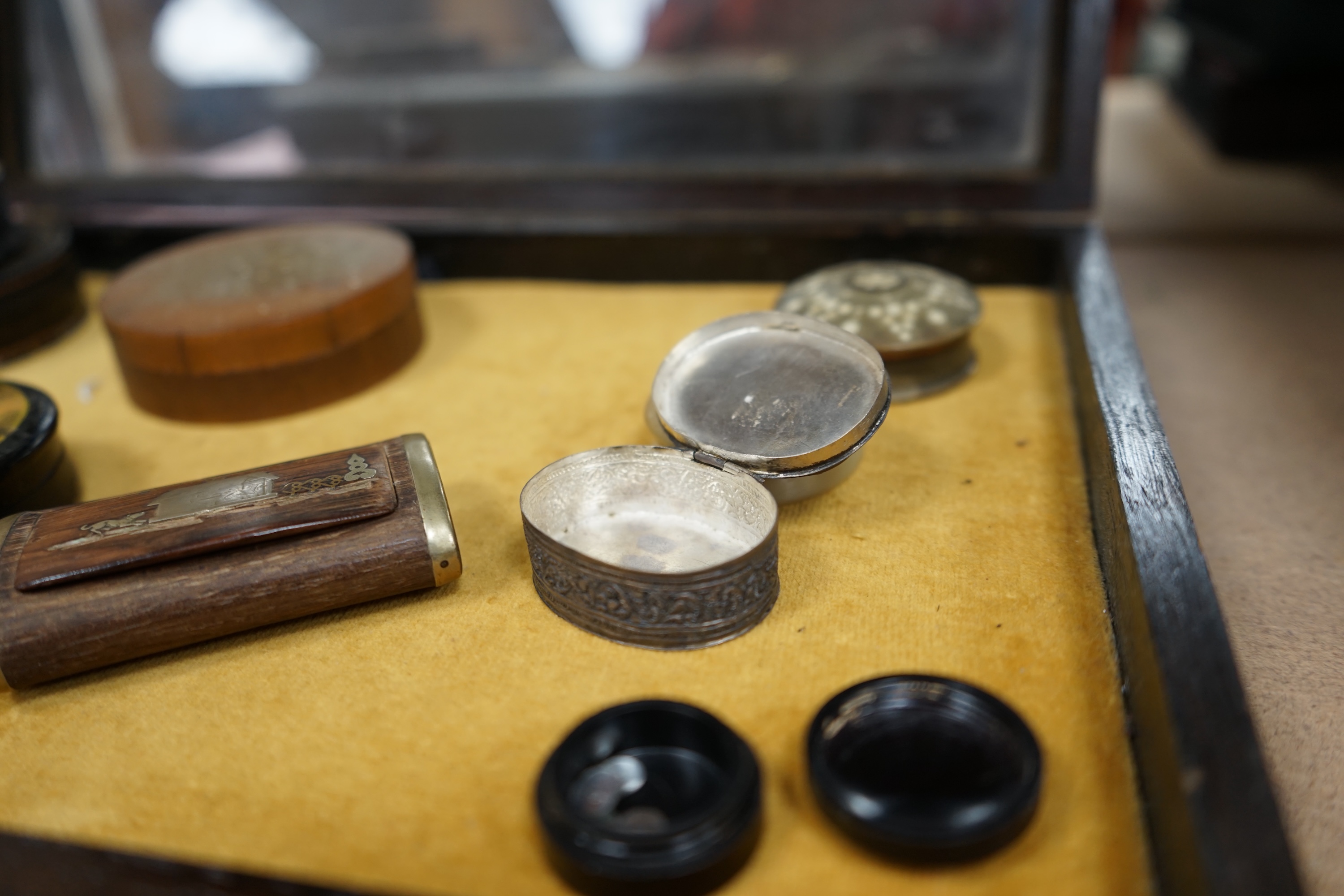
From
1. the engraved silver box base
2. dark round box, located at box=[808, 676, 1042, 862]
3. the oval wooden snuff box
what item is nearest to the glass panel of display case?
the oval wooden snuff box

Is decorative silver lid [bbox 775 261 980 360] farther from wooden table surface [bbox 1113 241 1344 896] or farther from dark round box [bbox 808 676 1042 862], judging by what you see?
dark round box [bbox 808 676 1042 862]

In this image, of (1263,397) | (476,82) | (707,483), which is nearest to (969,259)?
(1263,397)

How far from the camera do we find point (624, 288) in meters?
2.07

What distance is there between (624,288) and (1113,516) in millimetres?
1179

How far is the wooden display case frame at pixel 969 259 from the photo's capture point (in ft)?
2.66

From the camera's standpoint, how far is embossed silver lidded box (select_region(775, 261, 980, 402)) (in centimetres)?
156

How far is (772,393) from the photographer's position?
51.4 inches

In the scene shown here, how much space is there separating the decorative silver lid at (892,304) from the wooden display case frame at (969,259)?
0.65ft

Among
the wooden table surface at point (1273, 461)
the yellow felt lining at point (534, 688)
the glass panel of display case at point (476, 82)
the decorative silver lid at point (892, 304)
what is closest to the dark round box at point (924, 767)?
the yellow felt lining at point (534, 688)

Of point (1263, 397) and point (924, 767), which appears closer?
point (924, 767)

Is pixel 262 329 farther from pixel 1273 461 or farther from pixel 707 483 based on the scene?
pixel 1273 461

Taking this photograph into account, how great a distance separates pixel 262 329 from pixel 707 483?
0.86m

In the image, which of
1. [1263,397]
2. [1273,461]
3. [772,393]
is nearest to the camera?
[772,393]

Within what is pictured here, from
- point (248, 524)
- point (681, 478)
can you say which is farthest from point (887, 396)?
point (248, 524)
